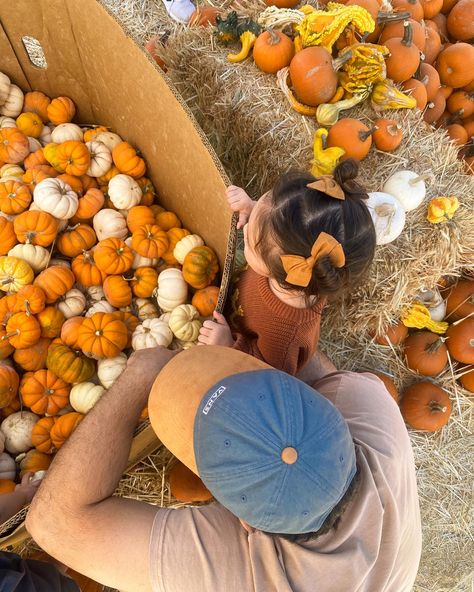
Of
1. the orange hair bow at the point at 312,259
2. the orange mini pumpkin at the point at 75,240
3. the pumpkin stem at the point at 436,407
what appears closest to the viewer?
the orange hair bow at the point at 312,259

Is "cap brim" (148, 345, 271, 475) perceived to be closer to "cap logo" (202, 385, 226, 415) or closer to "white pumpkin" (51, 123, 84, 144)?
"cap logo" (202, 385, 226, 415)

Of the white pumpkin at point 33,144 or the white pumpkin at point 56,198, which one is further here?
the white pumpkin at point 33,144

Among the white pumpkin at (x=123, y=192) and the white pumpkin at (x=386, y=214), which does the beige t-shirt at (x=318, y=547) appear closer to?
the white pumpkin at (x=386, y=214)

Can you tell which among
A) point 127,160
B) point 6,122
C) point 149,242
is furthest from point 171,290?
point 6,122

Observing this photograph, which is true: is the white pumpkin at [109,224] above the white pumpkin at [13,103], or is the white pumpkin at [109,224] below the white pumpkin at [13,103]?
below

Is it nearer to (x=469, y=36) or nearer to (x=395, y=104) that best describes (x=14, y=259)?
(x=395, y=104)

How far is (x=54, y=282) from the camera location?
2.30m

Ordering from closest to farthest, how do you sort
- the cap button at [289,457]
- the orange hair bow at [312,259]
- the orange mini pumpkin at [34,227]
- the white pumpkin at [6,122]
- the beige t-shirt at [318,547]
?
the cap button at [289,457]
the beige t-shirt at [318,547]
the orange hair bow at [312,259]
the orange mini pumpkin at [34,227]
the white pumpkin at [6,122]

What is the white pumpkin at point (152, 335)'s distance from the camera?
228cm

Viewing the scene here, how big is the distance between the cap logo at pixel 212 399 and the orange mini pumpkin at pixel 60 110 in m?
2.45

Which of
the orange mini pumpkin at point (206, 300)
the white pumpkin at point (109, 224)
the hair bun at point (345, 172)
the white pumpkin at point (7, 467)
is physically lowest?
the white pumpkin at point (7, 467)

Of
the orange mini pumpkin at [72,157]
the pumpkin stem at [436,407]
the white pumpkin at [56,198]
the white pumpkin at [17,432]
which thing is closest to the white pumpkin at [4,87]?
the orange mini pumpkin at [72,157]

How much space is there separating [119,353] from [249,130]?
5.06 feet

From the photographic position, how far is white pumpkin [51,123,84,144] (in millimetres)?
2697
